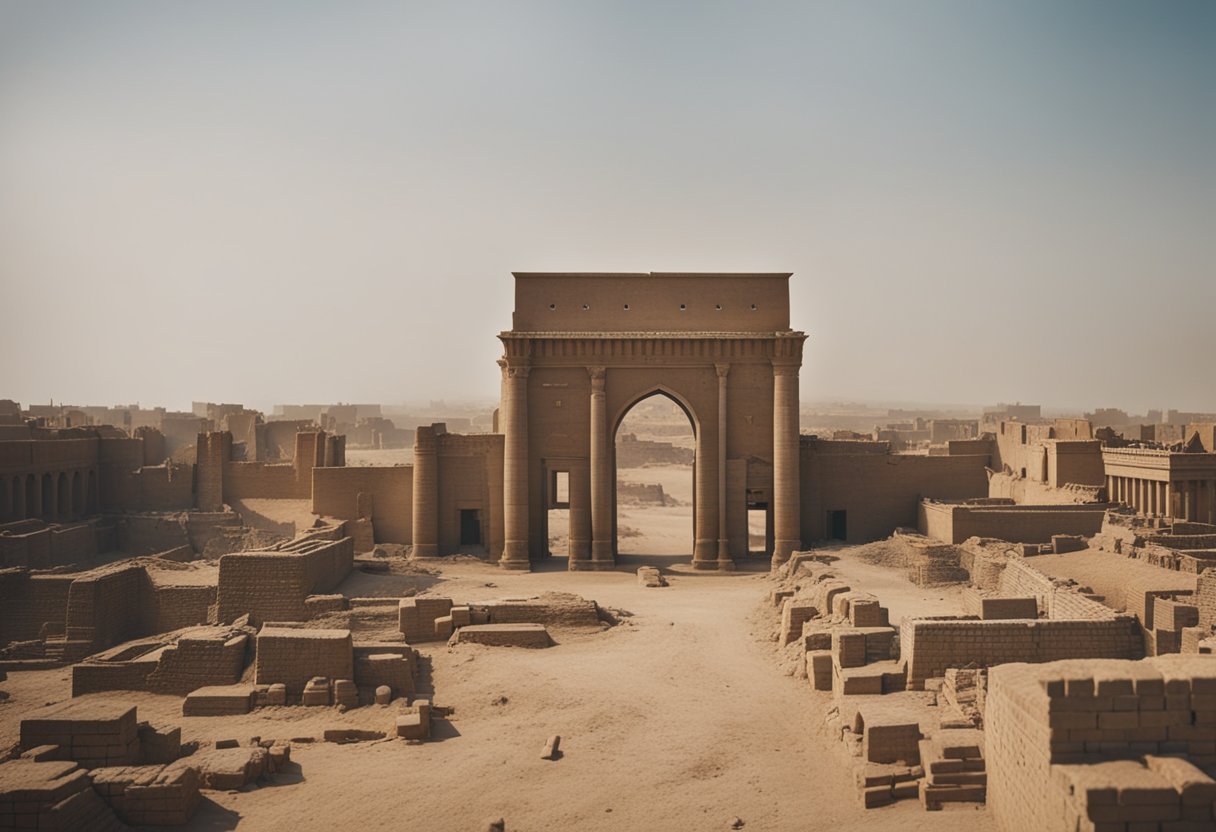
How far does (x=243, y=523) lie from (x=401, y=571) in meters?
10.4

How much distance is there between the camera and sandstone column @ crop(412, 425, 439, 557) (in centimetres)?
3250

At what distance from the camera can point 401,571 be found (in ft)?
94.6

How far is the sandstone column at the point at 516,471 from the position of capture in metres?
32.1

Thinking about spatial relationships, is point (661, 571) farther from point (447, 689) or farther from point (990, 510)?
point (447, 689)

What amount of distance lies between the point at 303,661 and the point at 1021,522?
19.6 m

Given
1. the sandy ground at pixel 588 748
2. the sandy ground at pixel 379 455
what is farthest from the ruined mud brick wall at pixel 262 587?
the sandy ground at pixel 379 455

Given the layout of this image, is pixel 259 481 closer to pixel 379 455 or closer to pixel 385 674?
pixel 385 674

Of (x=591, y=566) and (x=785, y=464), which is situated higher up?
(x=785, y=464)

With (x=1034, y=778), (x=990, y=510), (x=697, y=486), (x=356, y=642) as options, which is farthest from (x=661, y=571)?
(x=1034, y=778)

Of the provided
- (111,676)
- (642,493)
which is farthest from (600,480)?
(642,493)

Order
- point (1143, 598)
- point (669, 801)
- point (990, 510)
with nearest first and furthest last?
point (669, 801) < point (1143, 598) < point (990, 510)

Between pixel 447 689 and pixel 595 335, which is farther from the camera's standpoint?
pixel 595 335

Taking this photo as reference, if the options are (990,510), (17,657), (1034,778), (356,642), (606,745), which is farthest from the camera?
(990,510)

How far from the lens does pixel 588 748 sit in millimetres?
16094
